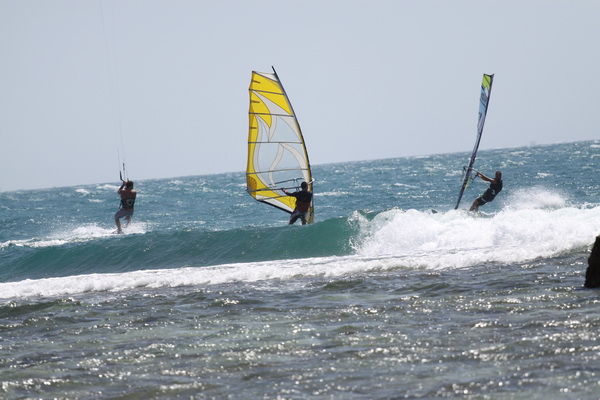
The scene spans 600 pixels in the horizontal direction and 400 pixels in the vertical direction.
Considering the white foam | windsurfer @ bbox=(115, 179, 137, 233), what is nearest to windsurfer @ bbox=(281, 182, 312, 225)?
the white foam

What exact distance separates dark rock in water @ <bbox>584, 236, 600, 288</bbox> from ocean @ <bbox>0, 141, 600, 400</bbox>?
0.13 meters

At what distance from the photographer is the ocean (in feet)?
15.0

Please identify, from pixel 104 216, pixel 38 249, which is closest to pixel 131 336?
pixel 38 249

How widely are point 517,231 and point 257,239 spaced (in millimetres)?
5027

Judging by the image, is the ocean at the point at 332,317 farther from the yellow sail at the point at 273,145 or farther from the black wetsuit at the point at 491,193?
the black wetsuit at the point at 491,193

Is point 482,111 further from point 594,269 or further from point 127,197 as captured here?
point 594,269

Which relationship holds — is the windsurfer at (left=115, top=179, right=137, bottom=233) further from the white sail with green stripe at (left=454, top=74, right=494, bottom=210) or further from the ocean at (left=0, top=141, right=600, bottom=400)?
the white sail with green stripe at (left=454, top=74, right=494, bottom=210)

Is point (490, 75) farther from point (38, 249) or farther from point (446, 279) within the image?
point (38, 249)

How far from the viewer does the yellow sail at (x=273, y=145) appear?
1470 centimetres

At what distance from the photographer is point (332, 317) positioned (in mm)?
6391

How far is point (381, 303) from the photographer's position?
6895mm

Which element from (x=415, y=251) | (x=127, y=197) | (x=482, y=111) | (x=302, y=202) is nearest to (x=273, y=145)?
(x=302, y=202)

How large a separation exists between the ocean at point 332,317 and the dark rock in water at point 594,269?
0.13 meters

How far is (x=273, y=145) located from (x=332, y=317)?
886 centimetres
